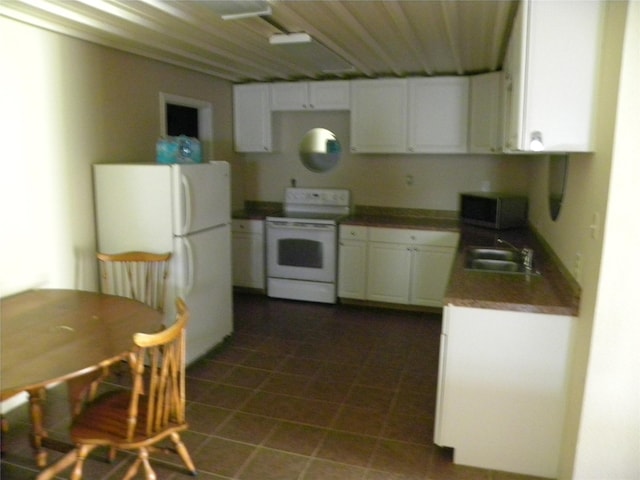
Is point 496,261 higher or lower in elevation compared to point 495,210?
lower

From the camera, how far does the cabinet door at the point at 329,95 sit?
4938 millimetres

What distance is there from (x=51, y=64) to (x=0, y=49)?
34 cm

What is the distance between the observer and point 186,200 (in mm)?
3336

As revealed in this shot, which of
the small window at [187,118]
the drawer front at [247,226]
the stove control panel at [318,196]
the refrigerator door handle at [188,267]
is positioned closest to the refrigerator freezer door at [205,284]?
the refrigerator door handle at [188,267]

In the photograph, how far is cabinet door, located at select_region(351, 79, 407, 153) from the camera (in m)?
4.76

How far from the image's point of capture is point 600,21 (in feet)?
6.68

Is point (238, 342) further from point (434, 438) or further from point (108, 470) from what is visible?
point (434, 438)

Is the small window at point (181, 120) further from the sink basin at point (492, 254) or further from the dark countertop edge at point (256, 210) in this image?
the sink basin at point (492, 254)

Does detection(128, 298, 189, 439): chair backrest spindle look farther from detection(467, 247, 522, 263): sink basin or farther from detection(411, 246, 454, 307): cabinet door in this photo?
detection(411, 246, 454, 307): cabinet door

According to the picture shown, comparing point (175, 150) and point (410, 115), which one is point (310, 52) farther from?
point (410, 115)

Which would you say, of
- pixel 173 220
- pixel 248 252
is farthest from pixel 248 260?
pixel 173 220

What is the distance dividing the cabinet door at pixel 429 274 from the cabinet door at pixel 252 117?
2.01m

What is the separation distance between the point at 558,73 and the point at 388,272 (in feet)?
9.45

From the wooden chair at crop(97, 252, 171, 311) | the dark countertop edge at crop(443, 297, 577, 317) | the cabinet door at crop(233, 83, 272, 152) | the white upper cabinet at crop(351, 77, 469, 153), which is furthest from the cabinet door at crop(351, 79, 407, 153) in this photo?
the dark countertop edge at crop(443, 297, 577, 317)
